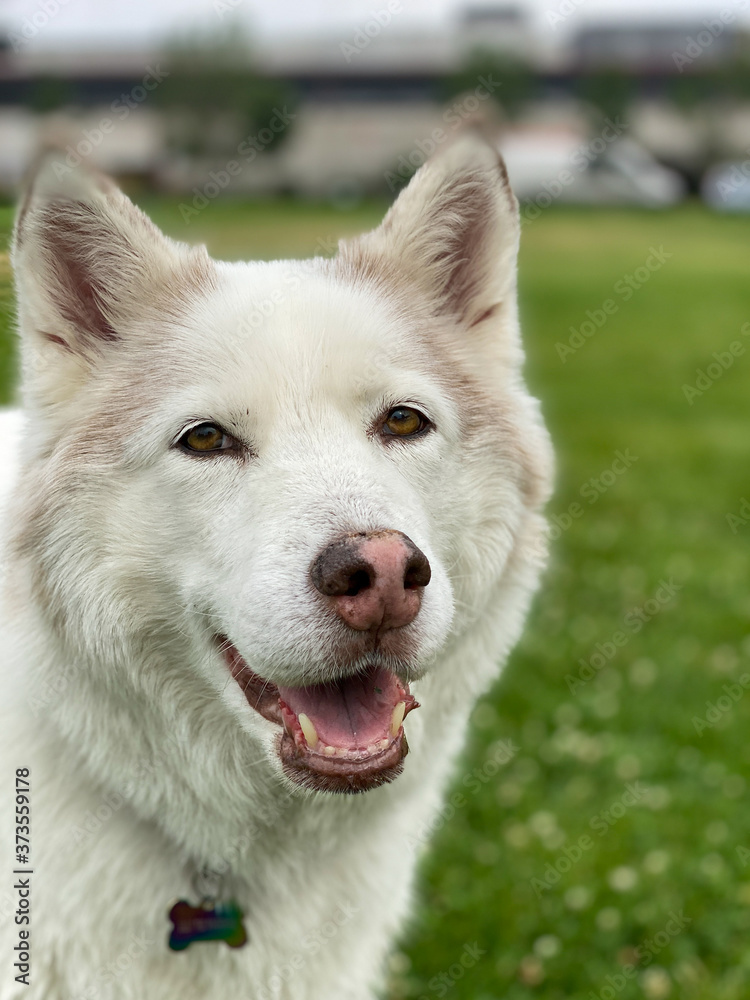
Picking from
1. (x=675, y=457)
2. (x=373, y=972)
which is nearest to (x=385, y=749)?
(x=373, y=972)

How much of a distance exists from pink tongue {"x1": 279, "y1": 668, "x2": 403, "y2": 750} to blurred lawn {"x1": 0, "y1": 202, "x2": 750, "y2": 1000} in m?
1.16

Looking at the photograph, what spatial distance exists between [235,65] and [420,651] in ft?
133

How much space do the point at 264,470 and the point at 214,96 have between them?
34.6m

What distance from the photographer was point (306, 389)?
2168 millimetres

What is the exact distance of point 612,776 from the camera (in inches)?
170
